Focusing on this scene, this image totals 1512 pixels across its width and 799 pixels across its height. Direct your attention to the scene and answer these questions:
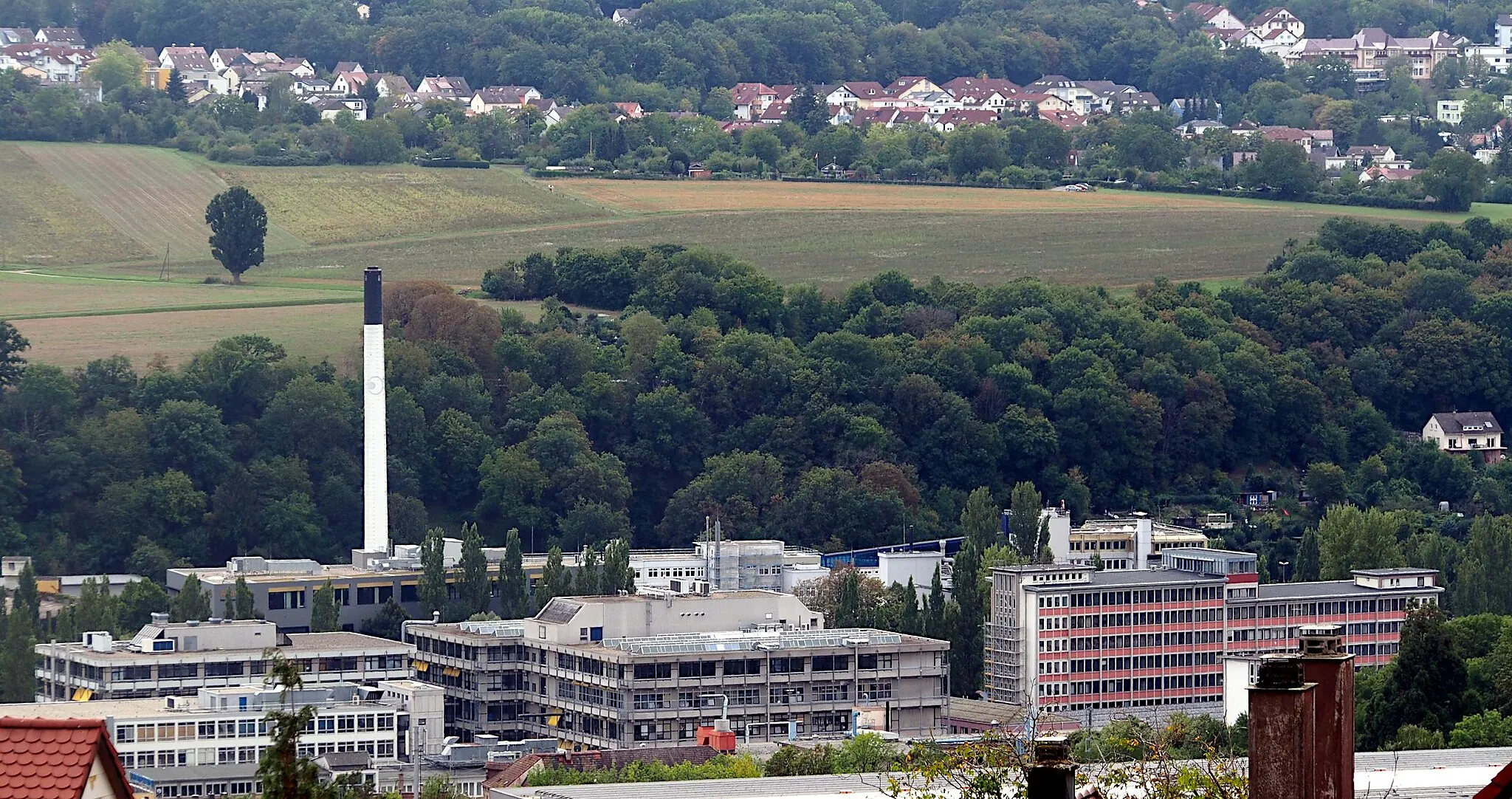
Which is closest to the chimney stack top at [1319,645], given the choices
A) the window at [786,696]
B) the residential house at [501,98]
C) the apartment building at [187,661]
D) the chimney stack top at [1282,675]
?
the chimney stack top at [1282,675]

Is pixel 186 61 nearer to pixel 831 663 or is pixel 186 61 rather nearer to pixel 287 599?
pixel 287 599

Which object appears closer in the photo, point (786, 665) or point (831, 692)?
point (786, 665)

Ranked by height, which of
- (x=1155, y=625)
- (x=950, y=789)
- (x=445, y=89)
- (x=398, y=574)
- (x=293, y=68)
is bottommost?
(x=1155, y=625)

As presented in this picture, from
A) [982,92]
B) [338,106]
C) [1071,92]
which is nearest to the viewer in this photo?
[338,106]

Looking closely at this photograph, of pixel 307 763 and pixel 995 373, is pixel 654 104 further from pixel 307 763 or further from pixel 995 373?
pixel 307 763

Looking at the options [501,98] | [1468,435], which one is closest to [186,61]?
[501,98]

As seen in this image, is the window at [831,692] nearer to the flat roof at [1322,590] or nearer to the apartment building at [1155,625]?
the apartment building at [1155,625]

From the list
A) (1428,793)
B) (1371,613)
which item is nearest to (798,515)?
(1371,613)
